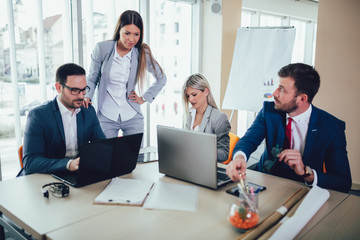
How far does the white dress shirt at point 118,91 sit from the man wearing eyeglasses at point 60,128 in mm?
622

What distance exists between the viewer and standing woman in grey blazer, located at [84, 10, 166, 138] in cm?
256

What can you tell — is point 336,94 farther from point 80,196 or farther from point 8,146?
point 8,146

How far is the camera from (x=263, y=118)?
2.00 meters

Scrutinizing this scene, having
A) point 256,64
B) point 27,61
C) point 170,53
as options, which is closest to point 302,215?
point 27,61

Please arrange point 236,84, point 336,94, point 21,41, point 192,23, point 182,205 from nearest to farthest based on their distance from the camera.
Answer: point 182,205
point 21,41
point 336,94
point 236,84
point 192,23

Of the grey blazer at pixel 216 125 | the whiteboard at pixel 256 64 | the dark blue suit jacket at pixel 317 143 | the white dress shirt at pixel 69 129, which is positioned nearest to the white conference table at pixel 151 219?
the dark blue suit jacket at pixel 317 143

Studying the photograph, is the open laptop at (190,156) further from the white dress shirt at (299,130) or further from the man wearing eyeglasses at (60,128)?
the man wearing eyeglasses at (60,128)

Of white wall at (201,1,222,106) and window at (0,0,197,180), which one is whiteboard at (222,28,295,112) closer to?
white wall at (201,1,222,106)

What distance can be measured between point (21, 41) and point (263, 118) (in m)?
2.14

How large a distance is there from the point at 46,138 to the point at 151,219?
99 cm

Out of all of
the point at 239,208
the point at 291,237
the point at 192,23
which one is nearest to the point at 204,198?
the point at 239,208

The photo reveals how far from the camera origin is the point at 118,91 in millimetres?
2758

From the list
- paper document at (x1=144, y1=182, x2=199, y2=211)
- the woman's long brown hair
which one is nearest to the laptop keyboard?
paper document at (x1=144, y1=182, x2=199, y2=211)

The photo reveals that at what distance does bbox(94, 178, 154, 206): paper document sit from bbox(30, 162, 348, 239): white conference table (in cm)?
4
